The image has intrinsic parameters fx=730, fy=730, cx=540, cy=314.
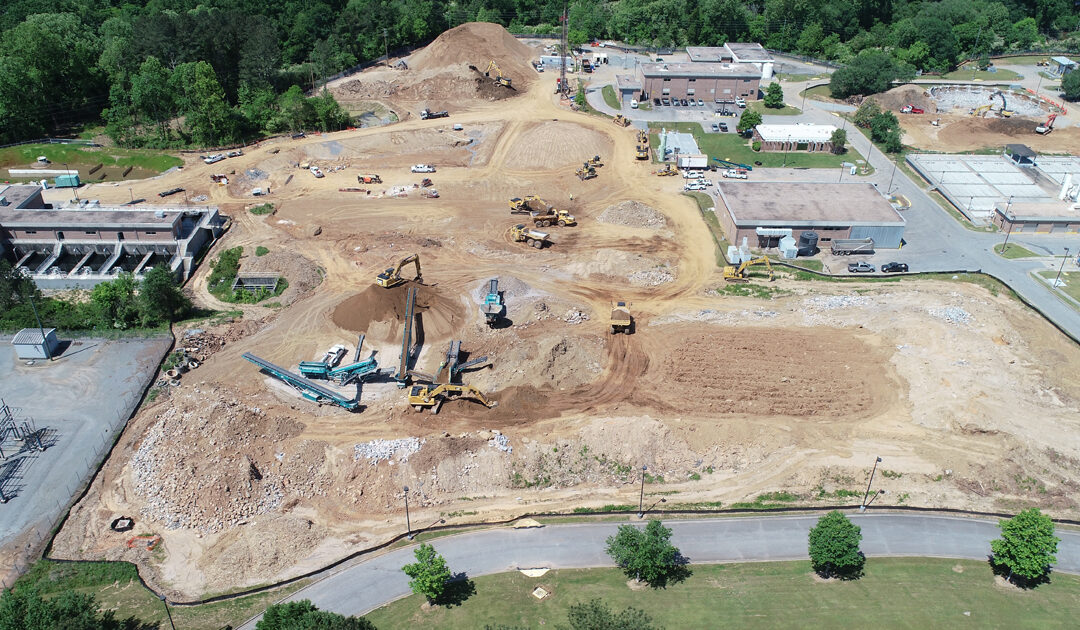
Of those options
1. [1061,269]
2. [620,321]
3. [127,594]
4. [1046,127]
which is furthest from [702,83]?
[127,594]

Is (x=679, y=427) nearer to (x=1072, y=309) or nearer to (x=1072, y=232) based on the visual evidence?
(x=1072, y=309)

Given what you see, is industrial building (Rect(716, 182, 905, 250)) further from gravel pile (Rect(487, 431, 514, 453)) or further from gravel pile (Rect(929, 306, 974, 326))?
gravel pile (Rect(487, 431, 514, 453))

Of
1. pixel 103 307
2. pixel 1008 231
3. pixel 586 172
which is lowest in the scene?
pixel 103 307

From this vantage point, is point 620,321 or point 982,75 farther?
point 982,75

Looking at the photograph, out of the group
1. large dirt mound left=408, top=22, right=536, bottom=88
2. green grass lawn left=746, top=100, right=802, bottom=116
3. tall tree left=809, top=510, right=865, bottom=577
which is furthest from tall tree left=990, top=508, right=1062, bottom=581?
large dirt mound left=408, top=22, right=536, bottom=88

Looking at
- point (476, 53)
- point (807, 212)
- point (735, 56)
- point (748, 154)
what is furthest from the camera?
point (735, 56)

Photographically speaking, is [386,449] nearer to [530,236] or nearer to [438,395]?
[438,395]

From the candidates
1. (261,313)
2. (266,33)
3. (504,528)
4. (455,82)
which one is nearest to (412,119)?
(455,82)
